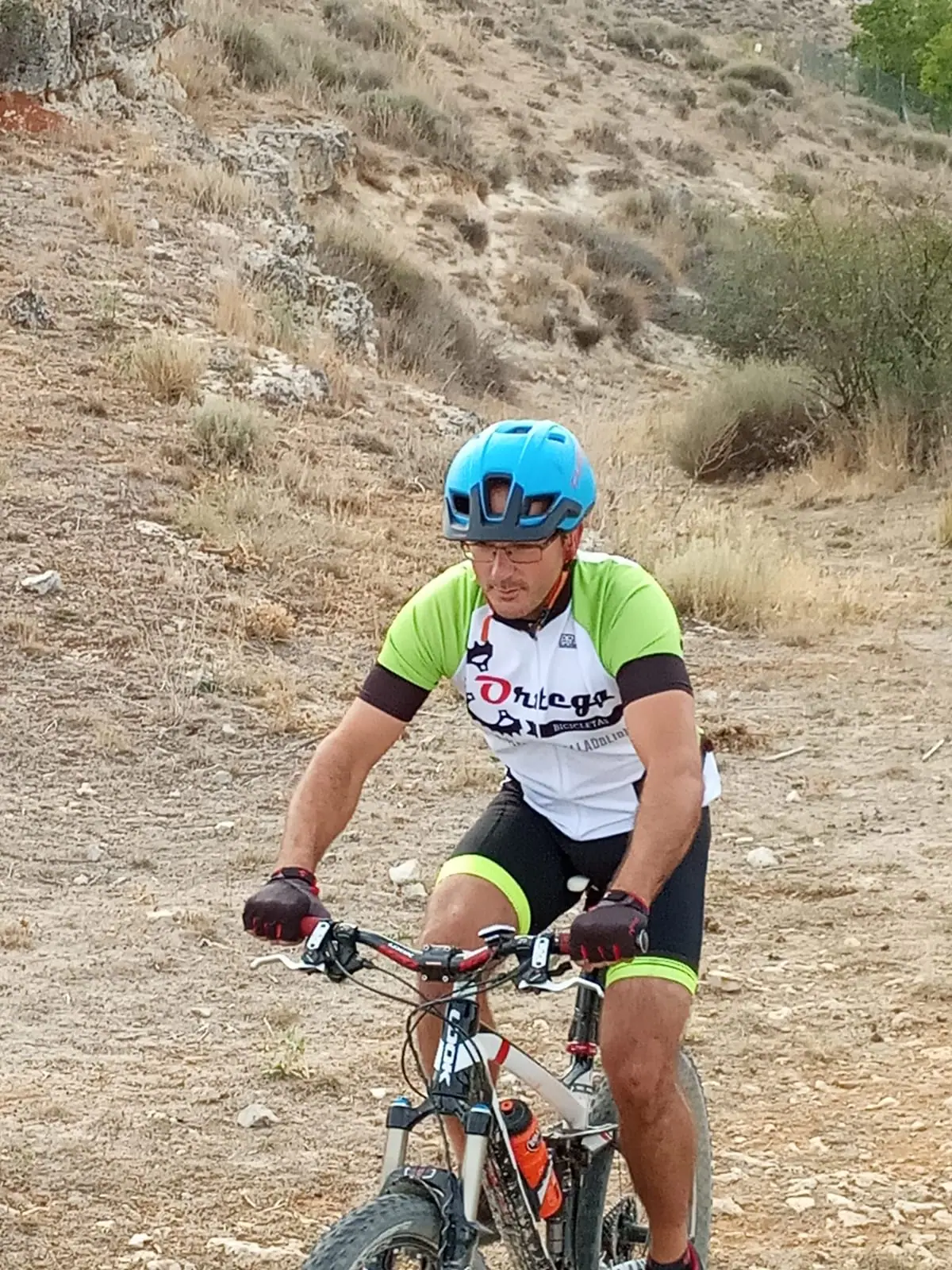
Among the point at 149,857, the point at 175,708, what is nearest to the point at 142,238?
the point at 175,708

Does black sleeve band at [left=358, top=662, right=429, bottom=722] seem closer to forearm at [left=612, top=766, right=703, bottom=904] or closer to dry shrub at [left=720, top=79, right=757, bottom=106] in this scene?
forearm at [left=612, top=766, right=703, bottom=904]

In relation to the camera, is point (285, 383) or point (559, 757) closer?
point (559, 757)

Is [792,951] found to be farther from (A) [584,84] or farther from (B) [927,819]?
(A) [584,84]

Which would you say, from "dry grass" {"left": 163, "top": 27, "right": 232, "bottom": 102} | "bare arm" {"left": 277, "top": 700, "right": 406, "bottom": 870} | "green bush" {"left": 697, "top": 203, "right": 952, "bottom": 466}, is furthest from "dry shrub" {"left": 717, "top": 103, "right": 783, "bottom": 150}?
"bare arm" {"left": 277, "top": 700, "right": 406, "bottom": 870}

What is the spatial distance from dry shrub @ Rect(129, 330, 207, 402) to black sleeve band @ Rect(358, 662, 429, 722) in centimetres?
830

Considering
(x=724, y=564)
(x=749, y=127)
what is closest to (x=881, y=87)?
(x=749, y=127)

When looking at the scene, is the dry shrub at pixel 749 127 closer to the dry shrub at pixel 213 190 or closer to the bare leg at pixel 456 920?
the dry shrub at pixel 213 190

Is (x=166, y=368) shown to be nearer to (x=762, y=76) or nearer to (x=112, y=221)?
(x=112, y=221)

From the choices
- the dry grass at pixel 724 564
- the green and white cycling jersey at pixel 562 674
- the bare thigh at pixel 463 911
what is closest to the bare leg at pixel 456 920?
the bare thigh at pixel 463 911

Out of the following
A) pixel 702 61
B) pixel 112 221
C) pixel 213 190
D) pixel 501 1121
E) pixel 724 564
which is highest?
pixel 501 1121

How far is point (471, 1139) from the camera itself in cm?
235

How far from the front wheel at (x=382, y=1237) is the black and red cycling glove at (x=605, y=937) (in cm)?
40

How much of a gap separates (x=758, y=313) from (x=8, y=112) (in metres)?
8.13

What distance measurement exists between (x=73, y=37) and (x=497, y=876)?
553 inches
